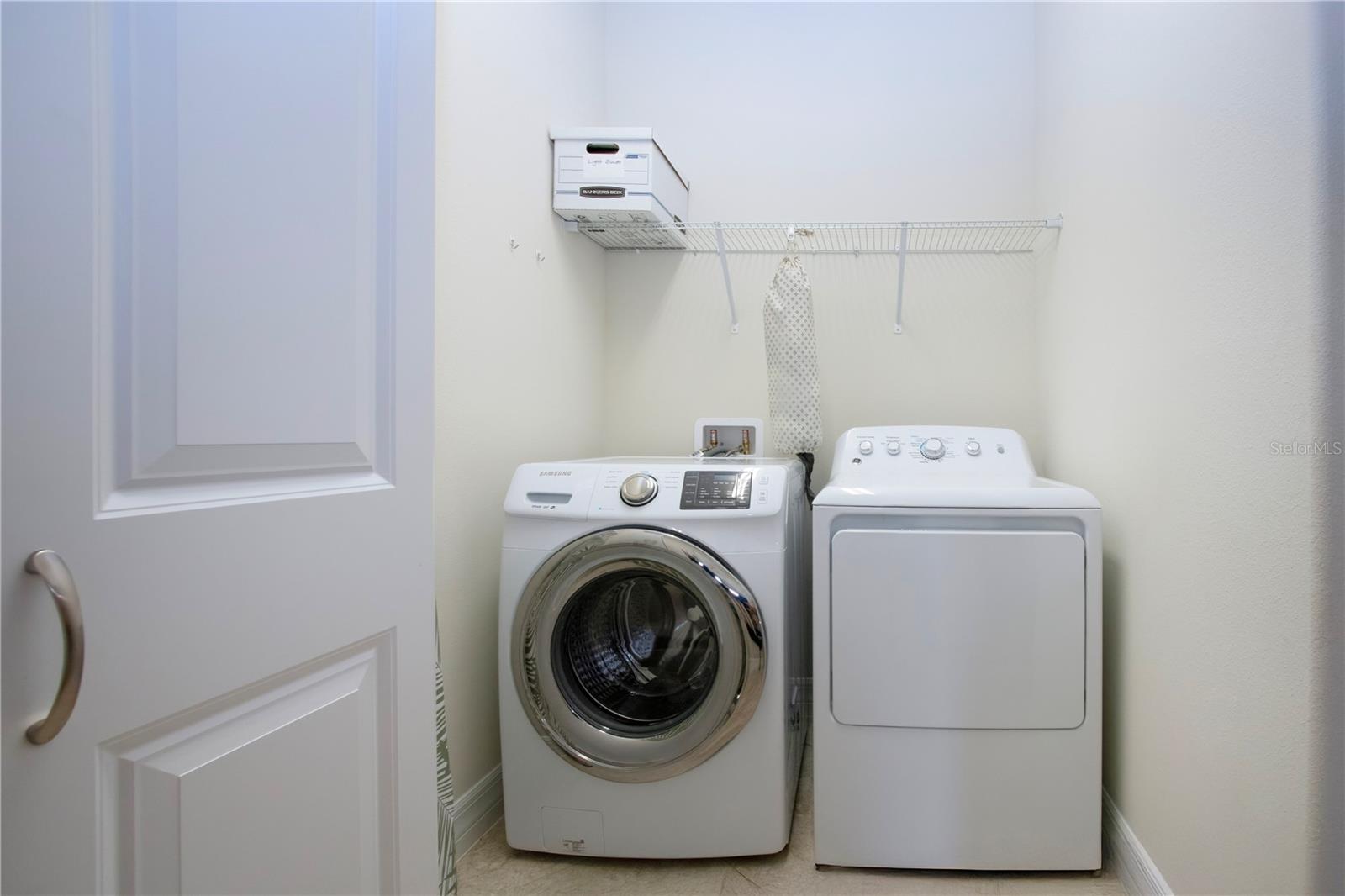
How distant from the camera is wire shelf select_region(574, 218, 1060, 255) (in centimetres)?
227

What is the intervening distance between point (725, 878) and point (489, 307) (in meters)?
1.41

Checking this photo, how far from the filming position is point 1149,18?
147 centimetres

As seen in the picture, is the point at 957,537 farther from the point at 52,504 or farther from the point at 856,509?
the point at 52,504

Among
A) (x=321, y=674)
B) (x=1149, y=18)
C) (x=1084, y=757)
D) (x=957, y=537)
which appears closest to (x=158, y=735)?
(x=321, y=674)

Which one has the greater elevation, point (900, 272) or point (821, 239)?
point (821, 239)

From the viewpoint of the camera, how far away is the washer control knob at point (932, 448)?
78.8 inches

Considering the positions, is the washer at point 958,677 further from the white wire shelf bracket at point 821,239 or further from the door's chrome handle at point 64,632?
the door's chrome handle at point 64,632

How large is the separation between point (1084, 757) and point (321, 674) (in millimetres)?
1515

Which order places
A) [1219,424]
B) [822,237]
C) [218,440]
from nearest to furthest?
[218,440] < [1219,424] < [822,237]

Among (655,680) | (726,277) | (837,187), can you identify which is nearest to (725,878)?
(655,680)

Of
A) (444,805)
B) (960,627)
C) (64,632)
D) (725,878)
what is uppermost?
(64,632)

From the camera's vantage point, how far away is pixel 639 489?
1.63 m

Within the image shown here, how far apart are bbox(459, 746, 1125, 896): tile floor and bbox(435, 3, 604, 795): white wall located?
8.6 inches

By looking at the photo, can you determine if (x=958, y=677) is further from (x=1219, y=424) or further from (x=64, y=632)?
(x=64, y=632)
